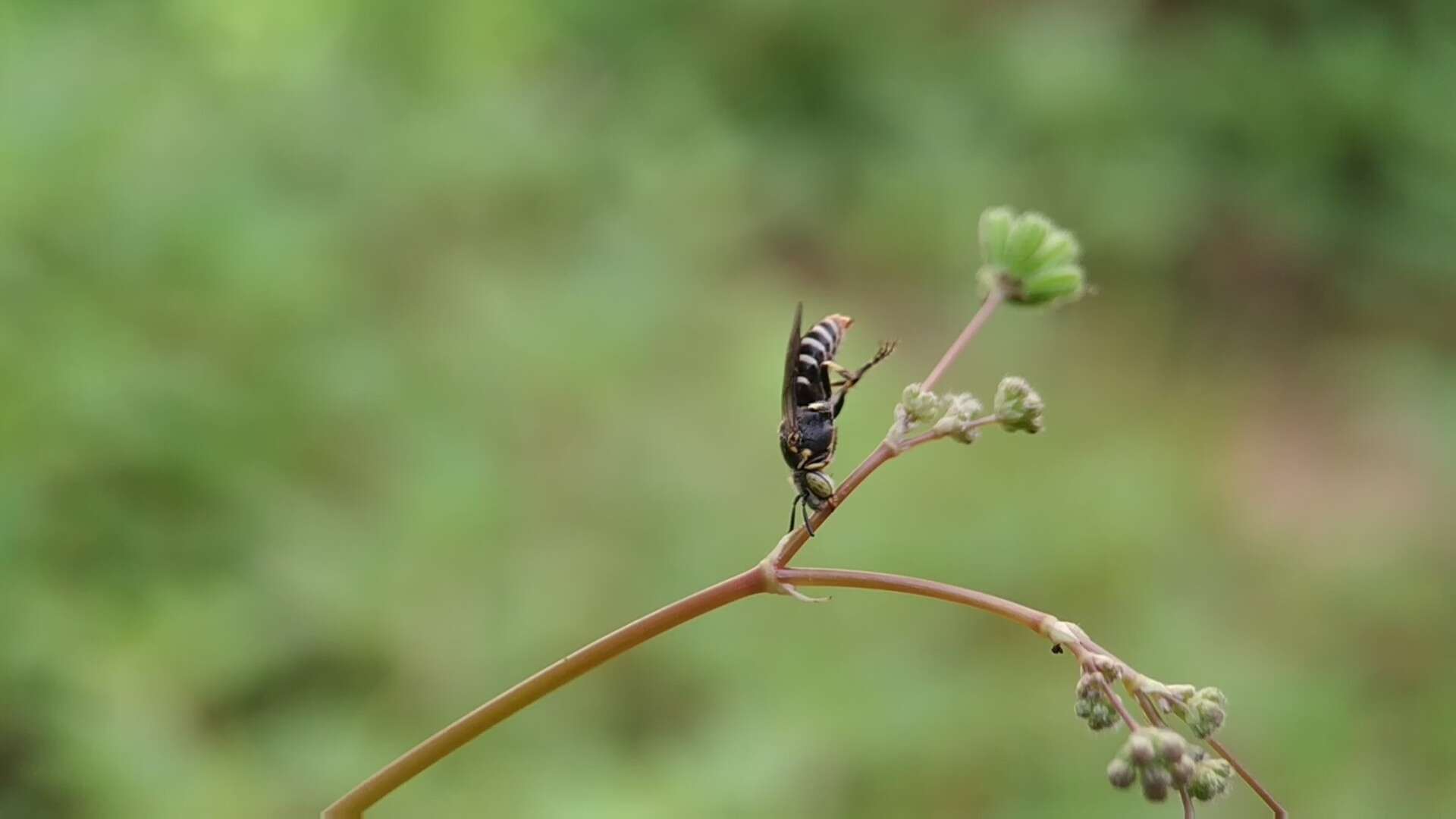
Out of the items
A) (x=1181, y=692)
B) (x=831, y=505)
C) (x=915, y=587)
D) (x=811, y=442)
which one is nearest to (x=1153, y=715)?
(x=1181, y=692)

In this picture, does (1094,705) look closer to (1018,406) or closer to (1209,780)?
(1209,780)

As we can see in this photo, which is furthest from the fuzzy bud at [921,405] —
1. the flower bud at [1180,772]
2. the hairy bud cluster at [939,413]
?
the flower bud at [1180,772]

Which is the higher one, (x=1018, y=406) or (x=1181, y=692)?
(x=1018, y=406)

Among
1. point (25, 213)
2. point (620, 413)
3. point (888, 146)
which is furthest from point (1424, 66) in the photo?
point (25, 213)

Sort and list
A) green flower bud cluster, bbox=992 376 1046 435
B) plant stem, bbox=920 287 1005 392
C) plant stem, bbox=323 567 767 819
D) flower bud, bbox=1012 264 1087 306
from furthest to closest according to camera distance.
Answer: flower bud, bbox=1012 264 1087 306
green flower bud cluster, bbox=992 376 1046 435
plant stem, bbox=920 287 1005 392
plant stem, bbox=323 567 767 819

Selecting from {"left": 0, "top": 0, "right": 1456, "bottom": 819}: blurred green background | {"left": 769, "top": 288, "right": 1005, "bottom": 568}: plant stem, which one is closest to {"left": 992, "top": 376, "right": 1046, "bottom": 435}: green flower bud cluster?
{"left": 769, "top": 288, "right": 1005, "bottom": 568}: plant stem

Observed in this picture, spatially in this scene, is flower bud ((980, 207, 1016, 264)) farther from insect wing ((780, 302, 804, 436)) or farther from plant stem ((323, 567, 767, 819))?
plant stem ((323, 567, 767, 819))

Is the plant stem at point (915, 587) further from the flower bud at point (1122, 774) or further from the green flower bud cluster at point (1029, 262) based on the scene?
the green flower bud cluster at point (1029, 262)
